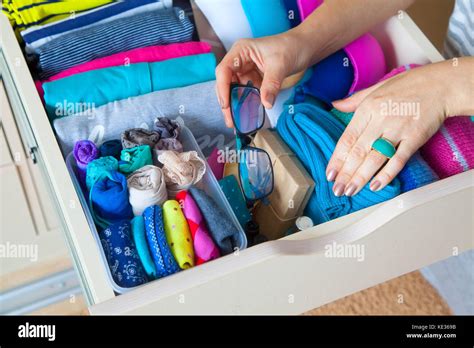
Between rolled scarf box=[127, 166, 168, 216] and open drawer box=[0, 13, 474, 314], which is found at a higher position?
rolled scarf box=[127, 166, 168, 216]

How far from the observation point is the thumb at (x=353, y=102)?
32.6 inches

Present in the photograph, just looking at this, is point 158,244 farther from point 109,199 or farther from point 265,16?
point 265,16

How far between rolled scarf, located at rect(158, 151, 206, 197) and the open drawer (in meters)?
0.12

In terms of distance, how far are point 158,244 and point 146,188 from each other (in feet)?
0.26

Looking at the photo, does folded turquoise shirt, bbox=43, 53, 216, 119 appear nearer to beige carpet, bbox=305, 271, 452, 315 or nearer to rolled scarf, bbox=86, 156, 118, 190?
rolled scarf, bbox=86, 156, 118, 190

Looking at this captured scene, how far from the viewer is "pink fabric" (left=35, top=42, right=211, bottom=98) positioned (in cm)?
91

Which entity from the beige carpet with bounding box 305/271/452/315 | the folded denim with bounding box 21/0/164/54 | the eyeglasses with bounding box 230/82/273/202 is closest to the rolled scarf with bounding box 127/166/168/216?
the eyeglasses with bounding box 230/82/273/202

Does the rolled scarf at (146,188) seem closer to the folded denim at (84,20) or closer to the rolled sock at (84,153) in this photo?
the rolled sock at (84,153)

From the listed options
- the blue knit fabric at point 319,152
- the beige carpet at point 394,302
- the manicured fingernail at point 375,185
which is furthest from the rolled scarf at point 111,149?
the beige carpet at point 394,302

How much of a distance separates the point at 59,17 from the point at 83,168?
0.33 meters

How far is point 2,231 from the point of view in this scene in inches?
49.8

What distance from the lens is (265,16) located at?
3.11ft
